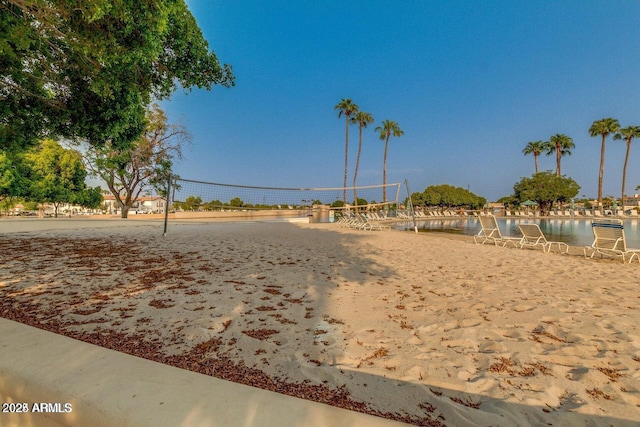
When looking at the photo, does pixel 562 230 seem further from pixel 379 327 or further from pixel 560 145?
pixel 560 145

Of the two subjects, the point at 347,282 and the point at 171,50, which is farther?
the point at 171,50

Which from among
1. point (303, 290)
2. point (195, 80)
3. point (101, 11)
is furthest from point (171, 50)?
point (303, 290)

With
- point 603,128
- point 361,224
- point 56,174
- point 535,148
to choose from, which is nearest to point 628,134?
point 603,128

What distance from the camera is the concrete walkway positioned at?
1.21m

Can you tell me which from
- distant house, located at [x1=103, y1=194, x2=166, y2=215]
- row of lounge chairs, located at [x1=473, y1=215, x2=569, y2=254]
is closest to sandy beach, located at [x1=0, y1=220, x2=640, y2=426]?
row of lounge chairs, located at [x1=473, y1=215, x2=569, y2=254]

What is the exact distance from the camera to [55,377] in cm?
148

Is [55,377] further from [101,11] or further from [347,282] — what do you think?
[101,11]

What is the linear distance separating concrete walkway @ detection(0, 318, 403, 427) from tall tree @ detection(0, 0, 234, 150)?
3775mm

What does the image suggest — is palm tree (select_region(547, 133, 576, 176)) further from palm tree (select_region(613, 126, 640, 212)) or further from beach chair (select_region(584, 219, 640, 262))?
beach chair (select_region(584, 219, 640, 262))

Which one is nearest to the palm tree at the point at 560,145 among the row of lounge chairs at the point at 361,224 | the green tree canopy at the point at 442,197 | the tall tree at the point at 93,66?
the green tree canopy at the point at 442,197

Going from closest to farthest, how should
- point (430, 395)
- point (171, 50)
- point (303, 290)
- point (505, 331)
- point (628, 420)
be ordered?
point (628, 420) < point (430, 395) < point (505, 331) < point (303, 290) < point (171, 50)

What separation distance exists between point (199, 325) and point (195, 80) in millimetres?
5614

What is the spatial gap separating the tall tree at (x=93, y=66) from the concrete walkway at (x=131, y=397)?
378 centimetres

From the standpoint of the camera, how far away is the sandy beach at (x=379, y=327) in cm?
161
